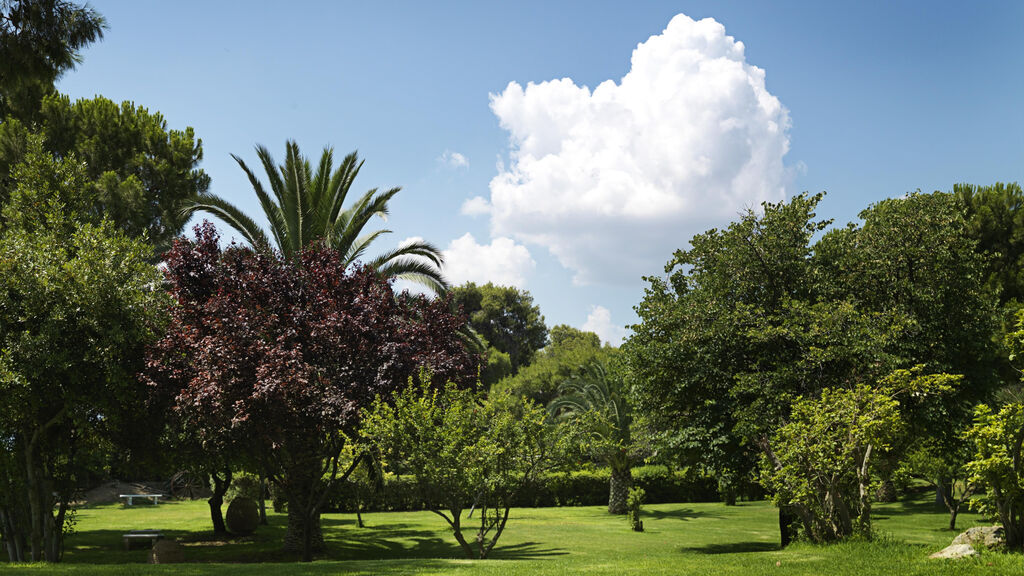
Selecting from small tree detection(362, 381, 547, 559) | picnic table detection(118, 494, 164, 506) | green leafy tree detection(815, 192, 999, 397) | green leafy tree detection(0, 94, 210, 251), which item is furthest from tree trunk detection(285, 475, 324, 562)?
picnic table detection(118, 494, 164, 506)

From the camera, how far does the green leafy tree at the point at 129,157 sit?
2348 cm

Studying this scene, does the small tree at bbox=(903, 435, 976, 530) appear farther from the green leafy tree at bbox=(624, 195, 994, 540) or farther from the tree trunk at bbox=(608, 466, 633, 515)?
the tree trunk at bbox=(608, 466, 633, 515)

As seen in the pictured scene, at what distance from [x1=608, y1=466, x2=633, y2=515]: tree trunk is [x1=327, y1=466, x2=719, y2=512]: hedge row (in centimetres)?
329

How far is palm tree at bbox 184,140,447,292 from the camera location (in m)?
22.0

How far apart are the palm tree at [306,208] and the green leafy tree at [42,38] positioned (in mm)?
8520

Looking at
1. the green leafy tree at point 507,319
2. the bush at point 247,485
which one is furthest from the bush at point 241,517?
the green leafy tree at point 507,319

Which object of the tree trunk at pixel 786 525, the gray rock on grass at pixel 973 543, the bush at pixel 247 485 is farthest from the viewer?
the bush at pixel 247 485

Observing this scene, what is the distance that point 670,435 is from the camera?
1953cm

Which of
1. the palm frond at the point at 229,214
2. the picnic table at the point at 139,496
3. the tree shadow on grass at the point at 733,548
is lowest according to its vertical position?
the picnic table at the point at 139,496

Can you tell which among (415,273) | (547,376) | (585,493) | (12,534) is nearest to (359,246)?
(415,273)

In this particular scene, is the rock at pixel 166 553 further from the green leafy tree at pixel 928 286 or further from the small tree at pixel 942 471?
the small tree at pixel 942 471

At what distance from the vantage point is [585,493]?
39.6 meters

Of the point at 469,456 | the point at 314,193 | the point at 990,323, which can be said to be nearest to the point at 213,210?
the point at 314,193

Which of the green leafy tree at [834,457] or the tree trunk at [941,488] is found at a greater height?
the green leafy tree at [834,457]
